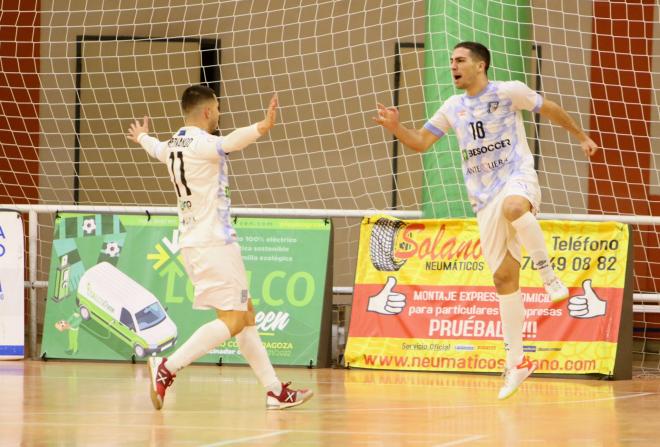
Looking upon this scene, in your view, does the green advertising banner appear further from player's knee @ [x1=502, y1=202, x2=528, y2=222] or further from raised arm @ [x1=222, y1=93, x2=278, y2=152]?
raised arm @ [x1=222, y1=93, x2=278, y2=152]

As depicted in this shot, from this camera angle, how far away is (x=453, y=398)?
738 cm

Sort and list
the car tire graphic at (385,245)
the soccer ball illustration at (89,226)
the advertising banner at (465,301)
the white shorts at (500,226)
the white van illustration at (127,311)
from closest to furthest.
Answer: the white shorts at (500,226) → the advertising banner at (465,301) → the car tire graphic at (385,245) → the white van illustration at (127,311) → the soccer ball illustration at (89,226)

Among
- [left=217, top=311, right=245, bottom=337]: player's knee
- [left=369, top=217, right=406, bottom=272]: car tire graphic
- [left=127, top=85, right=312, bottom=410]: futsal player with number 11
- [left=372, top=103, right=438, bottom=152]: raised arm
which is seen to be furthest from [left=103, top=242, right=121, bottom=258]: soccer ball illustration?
[left=217, top=311, right=245, bottom=337]: player's knee

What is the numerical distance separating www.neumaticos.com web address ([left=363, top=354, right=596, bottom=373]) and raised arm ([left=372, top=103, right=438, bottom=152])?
2.46 meters

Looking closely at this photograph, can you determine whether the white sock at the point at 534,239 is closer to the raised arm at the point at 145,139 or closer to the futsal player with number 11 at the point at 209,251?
the futsal player with number 11 at the point at 209,251

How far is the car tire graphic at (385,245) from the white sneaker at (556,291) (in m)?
2.79

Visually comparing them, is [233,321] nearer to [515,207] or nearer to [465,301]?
[515,207]

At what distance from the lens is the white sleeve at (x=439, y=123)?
7438 mm

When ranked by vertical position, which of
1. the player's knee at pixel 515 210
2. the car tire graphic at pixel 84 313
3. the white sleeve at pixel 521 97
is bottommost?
the car tire graphic at pixel 84 313

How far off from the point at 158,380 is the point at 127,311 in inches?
141

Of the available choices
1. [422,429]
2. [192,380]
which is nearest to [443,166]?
[192,380]

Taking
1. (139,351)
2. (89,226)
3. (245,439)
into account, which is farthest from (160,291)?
(245,439)

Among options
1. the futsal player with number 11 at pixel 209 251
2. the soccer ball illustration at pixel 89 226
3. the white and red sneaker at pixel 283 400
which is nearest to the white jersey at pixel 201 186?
the futsal player with number 11 at pixel 209 251

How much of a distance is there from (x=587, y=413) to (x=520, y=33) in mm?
4487
